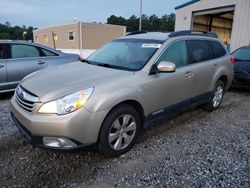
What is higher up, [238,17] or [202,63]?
[238,17]

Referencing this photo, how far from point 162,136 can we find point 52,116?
1.93 metres

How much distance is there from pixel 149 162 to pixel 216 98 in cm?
280

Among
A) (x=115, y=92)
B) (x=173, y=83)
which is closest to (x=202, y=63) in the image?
(x=173, y=83)

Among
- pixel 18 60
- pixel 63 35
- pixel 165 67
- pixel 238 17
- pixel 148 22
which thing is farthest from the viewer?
pixel 148 22

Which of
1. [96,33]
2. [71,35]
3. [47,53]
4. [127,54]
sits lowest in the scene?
[47,53]

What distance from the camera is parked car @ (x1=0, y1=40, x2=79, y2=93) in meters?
5.10

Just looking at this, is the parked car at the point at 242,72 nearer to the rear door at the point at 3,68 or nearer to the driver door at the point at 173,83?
the driver door at the point at 173,83

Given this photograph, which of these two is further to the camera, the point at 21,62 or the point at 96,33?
the point at 96,33

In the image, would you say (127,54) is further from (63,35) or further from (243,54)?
(63,35)

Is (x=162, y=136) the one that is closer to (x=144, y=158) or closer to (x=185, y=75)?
(x=144, y=158)

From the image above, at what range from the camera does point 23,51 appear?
5.45 m

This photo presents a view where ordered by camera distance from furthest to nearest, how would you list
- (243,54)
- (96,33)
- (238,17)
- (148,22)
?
(148,22) < (96,33) < (238,17) < (243,54)

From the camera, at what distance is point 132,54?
3.49 m

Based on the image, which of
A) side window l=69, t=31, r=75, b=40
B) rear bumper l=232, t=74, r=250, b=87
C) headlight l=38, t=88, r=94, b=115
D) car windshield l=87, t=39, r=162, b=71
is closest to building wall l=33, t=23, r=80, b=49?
side window l=69, t=31, r=75, b=40
